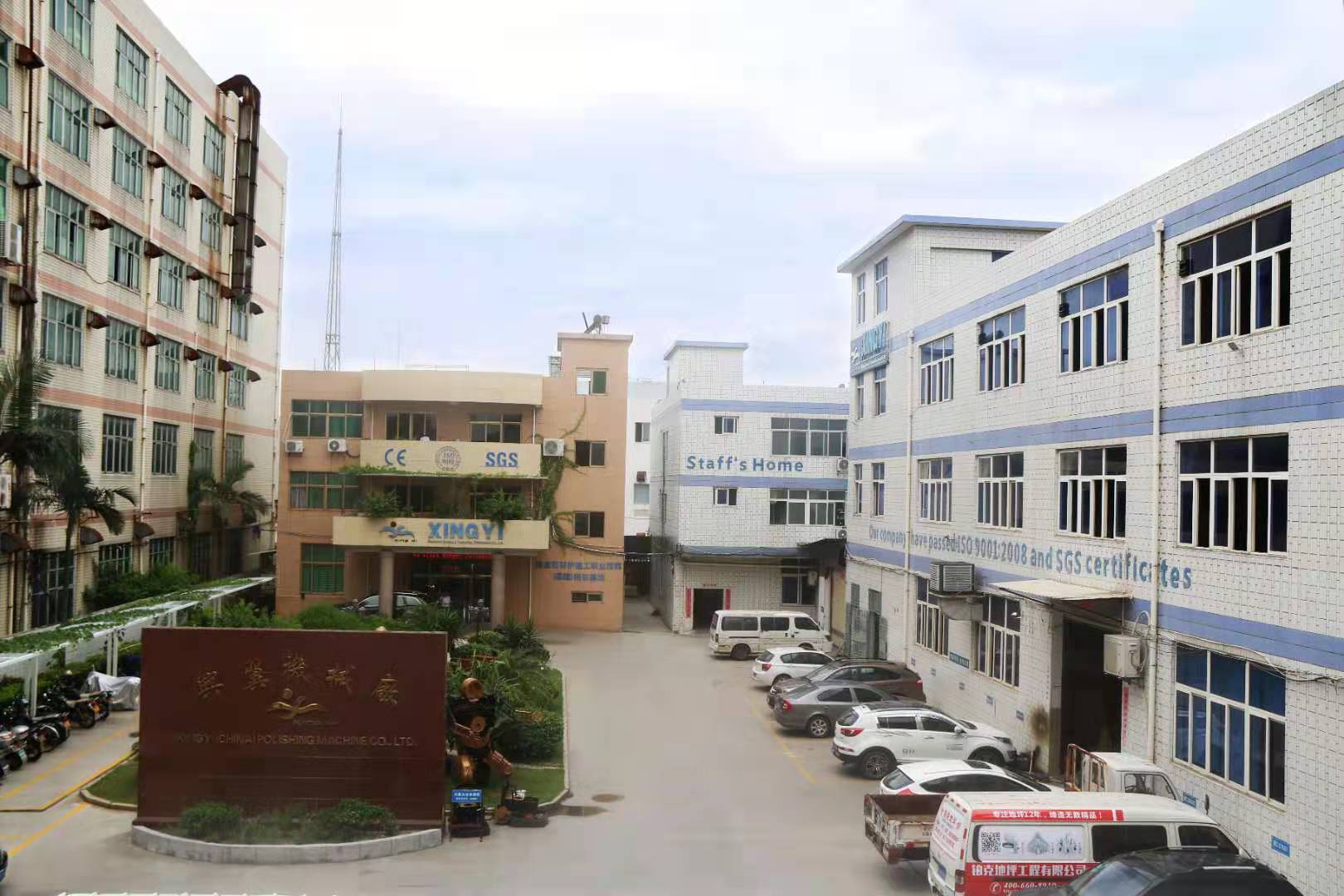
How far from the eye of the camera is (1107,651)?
51.5 feet

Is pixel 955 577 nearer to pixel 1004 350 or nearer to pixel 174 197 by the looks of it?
pixel 1004 350

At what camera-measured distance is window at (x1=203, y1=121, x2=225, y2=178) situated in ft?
116

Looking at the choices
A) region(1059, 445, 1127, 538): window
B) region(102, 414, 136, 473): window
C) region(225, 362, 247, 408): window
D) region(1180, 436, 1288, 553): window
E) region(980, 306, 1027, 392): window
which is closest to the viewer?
region(1180, 436, 1288, 553): window

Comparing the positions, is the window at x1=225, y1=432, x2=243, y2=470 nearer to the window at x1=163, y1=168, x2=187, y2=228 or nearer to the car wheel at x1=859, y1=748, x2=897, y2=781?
the window at x1=163, y1=168, x2=187, y2=228

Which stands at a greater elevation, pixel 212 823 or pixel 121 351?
pixel 121 351

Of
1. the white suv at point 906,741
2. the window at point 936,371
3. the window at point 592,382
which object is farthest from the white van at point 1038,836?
the window at point 592,382

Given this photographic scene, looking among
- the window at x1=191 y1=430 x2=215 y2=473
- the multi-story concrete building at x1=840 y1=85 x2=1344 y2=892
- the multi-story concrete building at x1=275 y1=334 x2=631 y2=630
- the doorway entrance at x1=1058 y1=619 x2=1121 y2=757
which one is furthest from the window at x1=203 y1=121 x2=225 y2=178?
the doorway entrance at x1=1058 y1=619 x2=1121 y2=757

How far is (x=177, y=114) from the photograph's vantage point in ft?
107

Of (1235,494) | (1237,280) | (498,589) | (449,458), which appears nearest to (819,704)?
(1235,494)

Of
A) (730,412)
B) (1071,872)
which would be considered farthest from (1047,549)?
(730,412)

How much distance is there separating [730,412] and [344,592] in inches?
574

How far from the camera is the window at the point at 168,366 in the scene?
3206 centimetres

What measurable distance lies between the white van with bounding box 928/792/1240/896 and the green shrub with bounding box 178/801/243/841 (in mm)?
8632

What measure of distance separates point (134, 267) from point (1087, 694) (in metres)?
27.1
